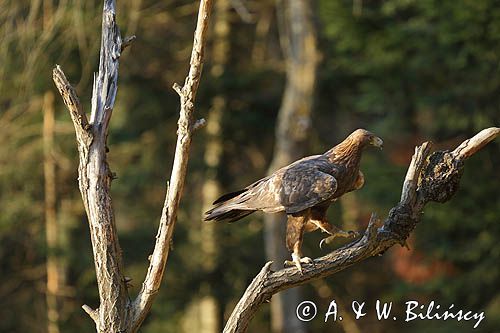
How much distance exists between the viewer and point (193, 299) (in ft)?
38.5

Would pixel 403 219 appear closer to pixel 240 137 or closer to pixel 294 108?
pixel 294 108

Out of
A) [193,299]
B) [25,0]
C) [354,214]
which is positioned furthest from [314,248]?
[25,0]

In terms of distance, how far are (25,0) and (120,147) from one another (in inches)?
135

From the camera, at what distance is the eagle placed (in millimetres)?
3898

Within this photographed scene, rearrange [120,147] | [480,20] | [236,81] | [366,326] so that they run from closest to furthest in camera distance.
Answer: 1. [480,20]
2. [236,81]
3. [120,147]
4. [366,326]

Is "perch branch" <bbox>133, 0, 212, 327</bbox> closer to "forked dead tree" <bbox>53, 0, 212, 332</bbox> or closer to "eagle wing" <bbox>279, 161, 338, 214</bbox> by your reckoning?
"forked dead tree" <bbox>53, 0, 212, 332</bbox>

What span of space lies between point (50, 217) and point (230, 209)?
7.45m

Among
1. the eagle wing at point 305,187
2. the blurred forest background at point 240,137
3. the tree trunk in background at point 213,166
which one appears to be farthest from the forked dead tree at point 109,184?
the tree trunk in background at point 213,166

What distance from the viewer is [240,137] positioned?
39.5 feet

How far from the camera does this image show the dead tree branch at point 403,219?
3996mm

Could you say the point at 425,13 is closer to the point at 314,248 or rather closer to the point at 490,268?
the point at 490,268

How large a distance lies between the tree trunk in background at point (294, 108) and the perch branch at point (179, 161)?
5.14 meters

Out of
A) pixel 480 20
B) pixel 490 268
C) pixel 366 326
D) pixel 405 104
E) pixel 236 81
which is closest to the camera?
pixel 480 20

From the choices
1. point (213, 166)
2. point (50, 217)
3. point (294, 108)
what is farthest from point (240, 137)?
point (294, 108)
